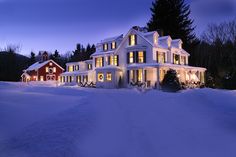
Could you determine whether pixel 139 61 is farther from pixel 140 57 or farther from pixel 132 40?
pixel 132 40

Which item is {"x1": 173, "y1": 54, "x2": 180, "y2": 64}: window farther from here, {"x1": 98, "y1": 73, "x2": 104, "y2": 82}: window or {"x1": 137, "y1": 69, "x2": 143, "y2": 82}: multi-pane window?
{"x1": 98, "y1": 73, "x2": 104, "y2": 82}: window

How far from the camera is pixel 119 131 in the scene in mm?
9242

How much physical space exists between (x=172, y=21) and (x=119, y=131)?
50.7 meters

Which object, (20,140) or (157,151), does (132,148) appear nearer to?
(157,151)

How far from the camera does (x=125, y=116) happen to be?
1164cm

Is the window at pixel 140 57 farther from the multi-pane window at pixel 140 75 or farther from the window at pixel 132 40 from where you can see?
the window at pixel 132 40

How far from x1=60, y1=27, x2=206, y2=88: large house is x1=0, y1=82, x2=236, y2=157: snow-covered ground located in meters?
24.9

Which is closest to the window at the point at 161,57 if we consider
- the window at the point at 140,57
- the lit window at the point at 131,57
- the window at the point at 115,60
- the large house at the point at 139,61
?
the large house at the point at 139,61

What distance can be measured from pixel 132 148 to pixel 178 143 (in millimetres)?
1526

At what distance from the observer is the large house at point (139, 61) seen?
38000 mm

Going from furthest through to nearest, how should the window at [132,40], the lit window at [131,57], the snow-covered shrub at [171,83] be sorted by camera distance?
the window at [132,40] < the lit window at [131,57] < the snow-covered shrub at [171,83]

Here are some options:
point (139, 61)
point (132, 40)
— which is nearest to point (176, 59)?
point (139, 61)

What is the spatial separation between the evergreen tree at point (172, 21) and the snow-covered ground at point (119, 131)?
148 ft

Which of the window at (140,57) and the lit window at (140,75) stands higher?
the window at (140,57)
